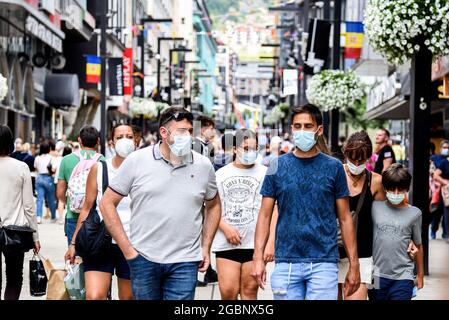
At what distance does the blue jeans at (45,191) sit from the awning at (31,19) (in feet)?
25.2

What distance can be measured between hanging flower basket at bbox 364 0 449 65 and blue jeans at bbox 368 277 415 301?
614 centimetres

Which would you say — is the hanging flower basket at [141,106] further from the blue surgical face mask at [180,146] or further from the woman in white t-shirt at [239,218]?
the blue surgical face mask at [180,146]

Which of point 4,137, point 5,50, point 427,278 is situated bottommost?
point 427,278

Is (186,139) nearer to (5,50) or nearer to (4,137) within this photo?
(4,137)

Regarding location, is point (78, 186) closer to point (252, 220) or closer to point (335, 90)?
point (252, 220)

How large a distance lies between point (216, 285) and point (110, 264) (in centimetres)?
506

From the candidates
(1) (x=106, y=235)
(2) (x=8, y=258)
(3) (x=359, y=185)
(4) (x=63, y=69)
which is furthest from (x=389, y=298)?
(4) (x=63, y=69)

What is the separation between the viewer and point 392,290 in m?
8.59

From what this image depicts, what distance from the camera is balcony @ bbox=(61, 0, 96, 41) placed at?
4234 cm

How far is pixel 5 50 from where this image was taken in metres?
35.8

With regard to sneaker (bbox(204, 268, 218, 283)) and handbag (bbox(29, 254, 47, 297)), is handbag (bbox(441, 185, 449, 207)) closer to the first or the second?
sneaker (bbox(204, 268, 218, 283))

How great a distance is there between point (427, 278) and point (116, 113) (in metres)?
58.9

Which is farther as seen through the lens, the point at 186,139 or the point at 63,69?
the point at 63,69
